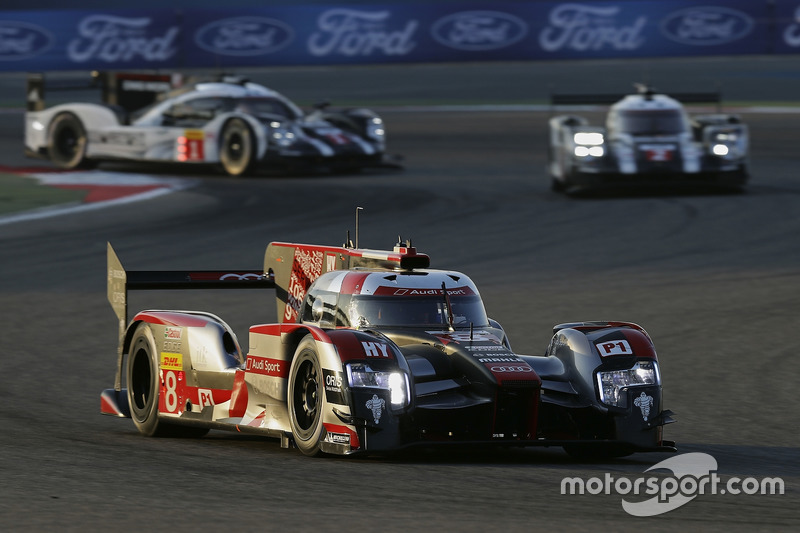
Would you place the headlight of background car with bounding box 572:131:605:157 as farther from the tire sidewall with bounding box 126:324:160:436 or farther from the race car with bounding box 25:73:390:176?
the tire sidewall with bounding box 126:324:160:436

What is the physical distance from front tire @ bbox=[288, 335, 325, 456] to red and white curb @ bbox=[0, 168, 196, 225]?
41.7ft

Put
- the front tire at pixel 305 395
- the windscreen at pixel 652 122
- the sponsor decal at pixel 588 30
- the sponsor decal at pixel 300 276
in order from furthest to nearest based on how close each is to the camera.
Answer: the sponsor decal at pixel 588 30 → the windscreen at pixel 652 122 → the sponsor decal at pixel 300 276 → the front tire at pixel 305 395

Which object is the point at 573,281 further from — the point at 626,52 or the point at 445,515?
the point at 626,52

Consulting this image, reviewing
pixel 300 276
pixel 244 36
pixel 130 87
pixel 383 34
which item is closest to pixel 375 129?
pixel 130 87

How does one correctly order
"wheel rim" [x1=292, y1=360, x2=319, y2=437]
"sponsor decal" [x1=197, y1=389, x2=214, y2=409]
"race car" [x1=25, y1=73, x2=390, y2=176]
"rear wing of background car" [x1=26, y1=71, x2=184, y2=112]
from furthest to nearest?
1. "rear wing of background car" [x1=26, y1=71, x2=184, y2=112]
2. "race car" [x1=25, y1=73, x2=390, y2=176]
3. "sponsor decal" [x1=197, y1=389, x2=214, y2=409]
4. "wheel rim" [x1=292, y1=360, x2=319, y2=437]

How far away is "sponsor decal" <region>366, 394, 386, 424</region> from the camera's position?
7891 mm

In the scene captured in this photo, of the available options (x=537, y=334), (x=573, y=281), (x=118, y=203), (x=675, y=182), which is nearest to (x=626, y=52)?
(x=675, y=182)

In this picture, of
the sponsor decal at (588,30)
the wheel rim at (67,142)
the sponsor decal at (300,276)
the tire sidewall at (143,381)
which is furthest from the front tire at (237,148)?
the sponsor decal at (588,30)

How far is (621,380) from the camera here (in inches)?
331

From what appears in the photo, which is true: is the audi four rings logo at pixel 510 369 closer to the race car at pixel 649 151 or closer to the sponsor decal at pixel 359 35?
the race car at pixel 649 151

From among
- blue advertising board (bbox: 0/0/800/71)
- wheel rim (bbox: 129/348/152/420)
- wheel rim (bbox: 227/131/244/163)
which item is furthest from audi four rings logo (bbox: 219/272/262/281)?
blue advertising board (bbox: 0/0/800/71)

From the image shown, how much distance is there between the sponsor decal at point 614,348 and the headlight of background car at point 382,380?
1.27 m

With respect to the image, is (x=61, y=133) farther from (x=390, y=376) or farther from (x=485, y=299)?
(x=390, y=376)

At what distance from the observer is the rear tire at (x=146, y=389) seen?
31.5ft
